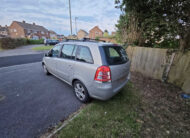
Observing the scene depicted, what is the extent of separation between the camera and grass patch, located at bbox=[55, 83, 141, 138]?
1.68m

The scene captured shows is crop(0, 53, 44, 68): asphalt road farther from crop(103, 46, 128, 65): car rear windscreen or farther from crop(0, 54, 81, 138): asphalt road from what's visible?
crop(103, 46, 128, 65): car rear windscreen

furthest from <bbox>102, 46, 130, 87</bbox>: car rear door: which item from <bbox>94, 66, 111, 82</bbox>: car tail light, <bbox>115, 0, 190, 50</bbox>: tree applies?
<bbox>115, 0, 190, 50</bbox>: tree

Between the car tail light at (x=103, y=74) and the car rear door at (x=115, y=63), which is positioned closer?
the car tail light at (x=103, y=74)

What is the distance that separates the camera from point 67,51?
287cm

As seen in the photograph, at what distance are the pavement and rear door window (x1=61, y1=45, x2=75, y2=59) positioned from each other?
1.29 metres

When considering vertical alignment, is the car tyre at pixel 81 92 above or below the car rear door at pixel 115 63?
below

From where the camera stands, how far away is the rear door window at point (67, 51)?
8.84 ft

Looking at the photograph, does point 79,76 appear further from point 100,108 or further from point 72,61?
point 100,108

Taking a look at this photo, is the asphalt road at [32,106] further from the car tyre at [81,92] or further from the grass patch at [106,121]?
the grass patch at [106,121]

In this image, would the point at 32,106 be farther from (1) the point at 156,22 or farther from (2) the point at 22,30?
(2) the point at 22,30

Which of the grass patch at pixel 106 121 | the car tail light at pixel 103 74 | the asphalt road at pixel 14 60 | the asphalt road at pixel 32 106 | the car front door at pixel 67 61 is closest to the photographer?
the grass patch at pixel 106 121

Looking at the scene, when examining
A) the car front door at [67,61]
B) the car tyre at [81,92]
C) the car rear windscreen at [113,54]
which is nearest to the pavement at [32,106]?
the car tyre at [81,92]

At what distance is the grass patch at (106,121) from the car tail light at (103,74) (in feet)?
2.89

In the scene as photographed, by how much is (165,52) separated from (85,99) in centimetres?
388
